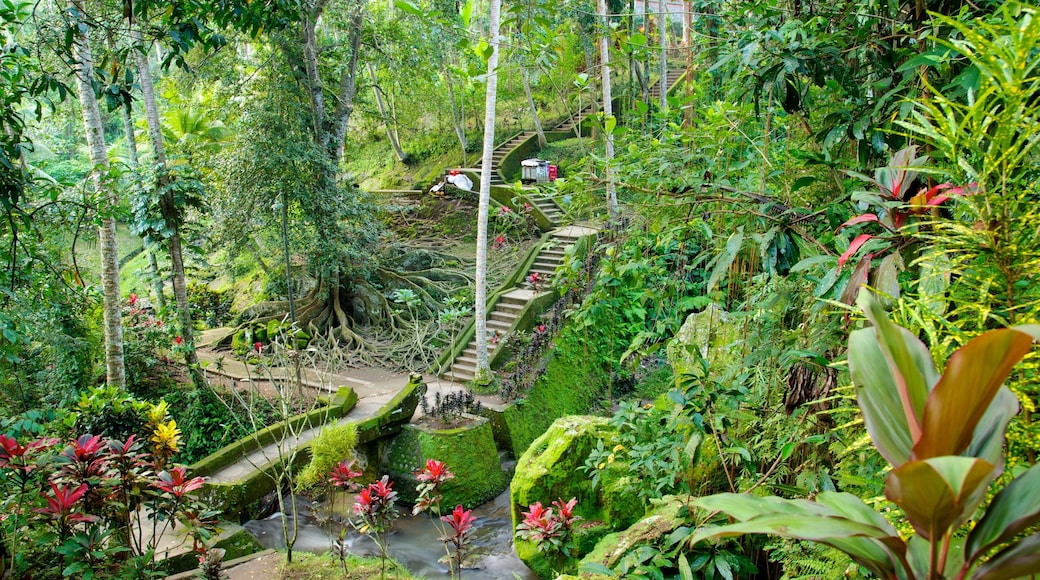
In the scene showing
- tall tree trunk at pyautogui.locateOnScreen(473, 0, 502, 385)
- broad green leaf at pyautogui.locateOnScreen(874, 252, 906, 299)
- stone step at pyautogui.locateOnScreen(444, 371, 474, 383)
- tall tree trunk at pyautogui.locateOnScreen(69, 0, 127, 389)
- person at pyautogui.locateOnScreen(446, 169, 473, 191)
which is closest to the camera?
broad green leaf at pyautogui.locateOnScreen(874, 252, 906, 299)

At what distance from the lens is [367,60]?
10445 millimetres

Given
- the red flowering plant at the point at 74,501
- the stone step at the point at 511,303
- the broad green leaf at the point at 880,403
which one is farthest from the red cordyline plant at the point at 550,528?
the stone step at the point at 511,303

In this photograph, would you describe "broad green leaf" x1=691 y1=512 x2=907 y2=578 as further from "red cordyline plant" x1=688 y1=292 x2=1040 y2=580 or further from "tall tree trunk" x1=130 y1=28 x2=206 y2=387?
"tall tree trunk" x1=130 y1=28 x2=206 y2=387

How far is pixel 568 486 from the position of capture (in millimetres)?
5207

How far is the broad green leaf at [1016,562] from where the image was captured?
800 mm

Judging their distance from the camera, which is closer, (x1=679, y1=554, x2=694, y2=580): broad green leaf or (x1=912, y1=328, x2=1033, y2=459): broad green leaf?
(x1=912, y1=328, x2=1033, y2=459): broad green leaf

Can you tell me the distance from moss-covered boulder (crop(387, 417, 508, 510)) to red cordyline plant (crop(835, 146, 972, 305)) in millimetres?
6077

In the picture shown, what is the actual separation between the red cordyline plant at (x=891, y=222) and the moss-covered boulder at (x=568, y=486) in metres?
3.46

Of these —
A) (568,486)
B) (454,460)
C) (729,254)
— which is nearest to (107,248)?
(454,460)

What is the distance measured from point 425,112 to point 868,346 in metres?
17.7

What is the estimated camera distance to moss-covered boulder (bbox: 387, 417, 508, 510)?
7117mm

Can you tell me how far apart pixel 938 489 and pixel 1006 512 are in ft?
0.63

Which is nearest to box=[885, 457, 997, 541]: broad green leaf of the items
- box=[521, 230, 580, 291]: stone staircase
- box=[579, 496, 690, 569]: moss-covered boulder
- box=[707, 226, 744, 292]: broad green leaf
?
box=[707, 226, 744, 292]: broad green leaf

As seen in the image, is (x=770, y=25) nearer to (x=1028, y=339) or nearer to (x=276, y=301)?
(x=1028, y=339)
